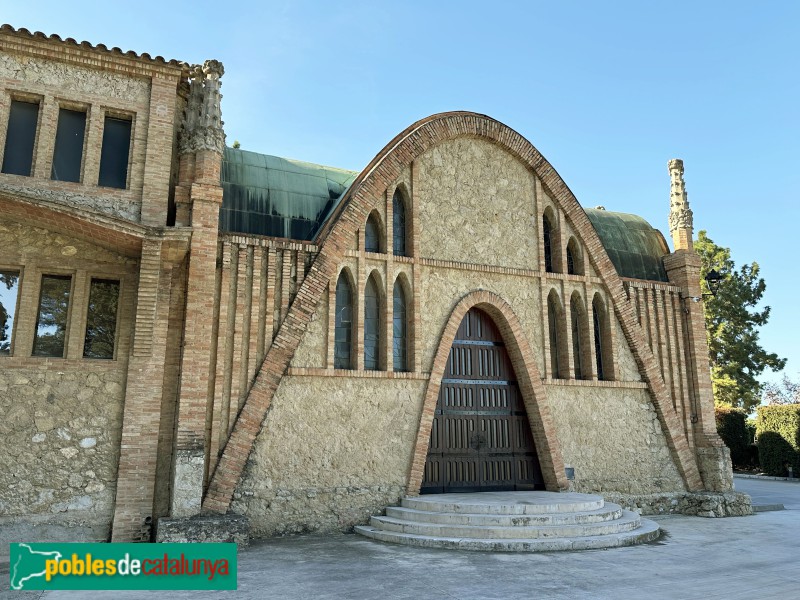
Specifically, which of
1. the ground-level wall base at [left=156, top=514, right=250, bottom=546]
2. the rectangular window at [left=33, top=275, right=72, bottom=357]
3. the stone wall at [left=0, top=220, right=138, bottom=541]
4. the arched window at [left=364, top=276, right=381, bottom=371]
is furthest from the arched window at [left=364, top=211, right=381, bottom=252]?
the ground-level wall base at [left=156, top=514, right=250, bottom=546]

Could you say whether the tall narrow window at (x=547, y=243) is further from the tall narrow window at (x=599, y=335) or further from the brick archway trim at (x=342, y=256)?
the tall narrow window at (x=599, y=335)

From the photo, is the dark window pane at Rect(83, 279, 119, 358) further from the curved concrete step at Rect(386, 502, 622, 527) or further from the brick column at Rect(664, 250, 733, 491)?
the brick column at Rect(664, 250, 733, 491)

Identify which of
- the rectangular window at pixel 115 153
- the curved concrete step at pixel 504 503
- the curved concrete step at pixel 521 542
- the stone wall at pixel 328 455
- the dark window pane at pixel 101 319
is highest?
the rectangular window at pixel 115 153

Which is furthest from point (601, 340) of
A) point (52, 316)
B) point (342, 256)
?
point (52, 316)

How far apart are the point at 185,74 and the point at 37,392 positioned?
225 inches

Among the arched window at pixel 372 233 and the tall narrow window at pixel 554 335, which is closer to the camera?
the arched window at pixel 372 233

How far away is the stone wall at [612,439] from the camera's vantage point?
12297 mm

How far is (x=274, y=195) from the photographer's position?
39.0 ft

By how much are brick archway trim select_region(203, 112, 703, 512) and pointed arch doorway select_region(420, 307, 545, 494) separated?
306 centimetres

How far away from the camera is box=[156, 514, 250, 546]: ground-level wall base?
328 inches

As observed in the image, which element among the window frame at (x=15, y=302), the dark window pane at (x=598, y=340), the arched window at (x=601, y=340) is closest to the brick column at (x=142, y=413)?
the window frame at (x=15, y=302)

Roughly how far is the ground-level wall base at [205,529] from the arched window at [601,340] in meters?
8.14

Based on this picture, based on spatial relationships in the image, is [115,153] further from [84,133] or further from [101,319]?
[101,319]

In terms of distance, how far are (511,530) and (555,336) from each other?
17.3 ft
